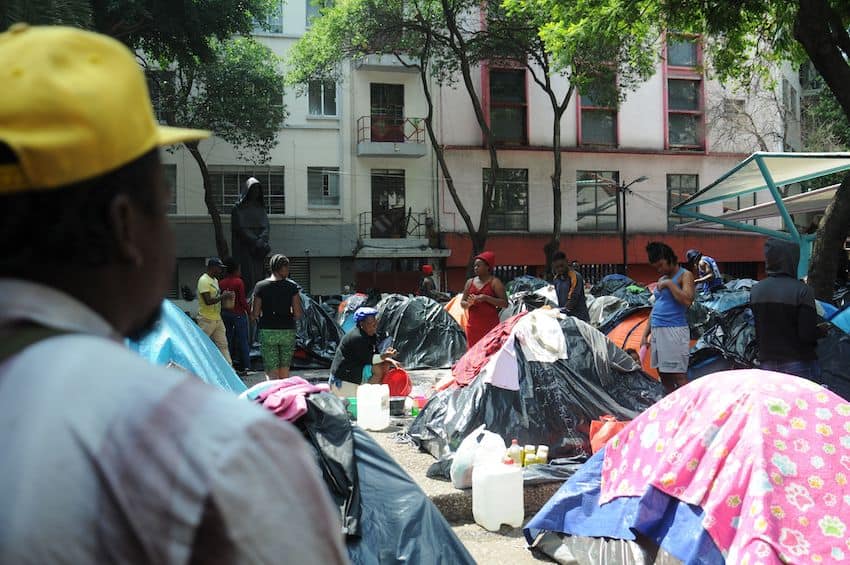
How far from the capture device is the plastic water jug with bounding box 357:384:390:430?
284 inches

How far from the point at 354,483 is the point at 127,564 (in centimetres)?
318

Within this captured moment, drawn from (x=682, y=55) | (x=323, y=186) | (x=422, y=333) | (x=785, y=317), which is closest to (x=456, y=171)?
(x=323, y=186)

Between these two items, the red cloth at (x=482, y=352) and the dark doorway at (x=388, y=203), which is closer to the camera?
the red cloth at (x=482, y=352)

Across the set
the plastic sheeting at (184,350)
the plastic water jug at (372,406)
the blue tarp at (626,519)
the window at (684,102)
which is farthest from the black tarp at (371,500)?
the window at (684,102)

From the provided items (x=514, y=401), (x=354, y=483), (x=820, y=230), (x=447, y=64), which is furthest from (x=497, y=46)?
(x=354, y=483)

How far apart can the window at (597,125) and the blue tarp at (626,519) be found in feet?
91.4

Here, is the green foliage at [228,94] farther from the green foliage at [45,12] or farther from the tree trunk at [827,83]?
the green foliage at [45,12]

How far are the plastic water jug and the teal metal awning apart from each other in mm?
5244

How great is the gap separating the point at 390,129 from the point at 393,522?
25.7 metres

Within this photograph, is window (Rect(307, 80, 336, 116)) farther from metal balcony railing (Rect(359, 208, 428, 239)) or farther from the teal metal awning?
the teal metal awning

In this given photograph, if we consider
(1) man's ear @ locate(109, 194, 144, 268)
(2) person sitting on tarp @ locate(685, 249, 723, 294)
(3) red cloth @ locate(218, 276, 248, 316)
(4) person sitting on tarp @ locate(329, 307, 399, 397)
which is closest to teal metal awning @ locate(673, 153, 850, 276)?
(2) person sitting on tarp @ locate(685, 249, 723, 294)

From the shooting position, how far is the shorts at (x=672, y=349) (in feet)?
22.4

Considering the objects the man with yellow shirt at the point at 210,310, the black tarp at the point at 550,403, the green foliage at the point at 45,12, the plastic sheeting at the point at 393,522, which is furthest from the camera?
the man with yellow shirt at the point at 210,310

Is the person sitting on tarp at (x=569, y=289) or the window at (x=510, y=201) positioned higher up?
the window at (x=510, y=201)
